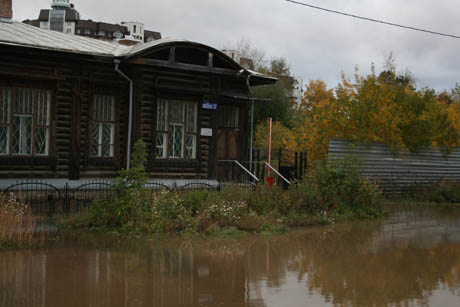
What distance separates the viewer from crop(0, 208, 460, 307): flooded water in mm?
7684

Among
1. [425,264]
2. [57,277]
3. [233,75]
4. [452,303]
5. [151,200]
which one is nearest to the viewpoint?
[452,303]

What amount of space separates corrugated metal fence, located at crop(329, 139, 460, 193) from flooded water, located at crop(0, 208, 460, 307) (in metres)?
7.29

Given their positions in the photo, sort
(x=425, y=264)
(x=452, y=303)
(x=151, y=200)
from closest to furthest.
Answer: (x=452, y=303) → (x=425, y=264) → (x=151, y=200)

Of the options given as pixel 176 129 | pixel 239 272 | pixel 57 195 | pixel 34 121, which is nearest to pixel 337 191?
pixel 176 129

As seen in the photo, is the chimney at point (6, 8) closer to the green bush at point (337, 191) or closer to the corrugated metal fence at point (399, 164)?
the green bush at point (337, 191)

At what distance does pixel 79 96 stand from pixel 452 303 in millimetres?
12127

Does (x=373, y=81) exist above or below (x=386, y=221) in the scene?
above

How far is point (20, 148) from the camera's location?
51.6ft

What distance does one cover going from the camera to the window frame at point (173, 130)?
18.0 m

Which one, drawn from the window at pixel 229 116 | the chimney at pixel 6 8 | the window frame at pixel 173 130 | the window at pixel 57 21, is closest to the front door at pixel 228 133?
the window at pixel 229 116

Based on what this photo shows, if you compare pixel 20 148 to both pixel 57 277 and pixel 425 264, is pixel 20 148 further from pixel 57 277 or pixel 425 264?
pixel 425 264

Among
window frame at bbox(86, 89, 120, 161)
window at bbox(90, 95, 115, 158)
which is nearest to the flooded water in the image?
window frame at bbox(86, 89, 120, 161)

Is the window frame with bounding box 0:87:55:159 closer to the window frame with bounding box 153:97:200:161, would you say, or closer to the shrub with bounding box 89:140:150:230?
the window frame with bounding box 153:97:200:161

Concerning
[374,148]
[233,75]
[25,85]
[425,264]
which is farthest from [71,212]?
[374,148]
